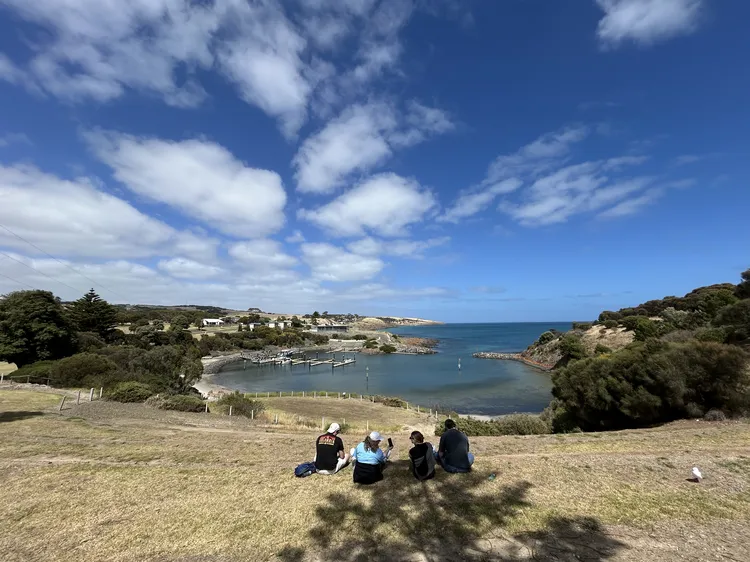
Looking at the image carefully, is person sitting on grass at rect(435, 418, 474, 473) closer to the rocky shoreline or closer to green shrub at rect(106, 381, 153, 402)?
green shrub at rect(106, 381, 153, 402)

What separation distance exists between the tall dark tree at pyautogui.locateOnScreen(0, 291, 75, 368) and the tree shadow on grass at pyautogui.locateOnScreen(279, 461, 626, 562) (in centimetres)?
3940

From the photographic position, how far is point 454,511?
6121 mm

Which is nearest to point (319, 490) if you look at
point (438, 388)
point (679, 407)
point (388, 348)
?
point (679, 407)

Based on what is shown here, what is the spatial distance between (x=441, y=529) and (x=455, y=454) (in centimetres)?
244

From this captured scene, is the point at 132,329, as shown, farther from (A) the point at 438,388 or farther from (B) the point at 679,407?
(B) the point at 679,407

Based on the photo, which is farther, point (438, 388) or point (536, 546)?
point (438, 388)

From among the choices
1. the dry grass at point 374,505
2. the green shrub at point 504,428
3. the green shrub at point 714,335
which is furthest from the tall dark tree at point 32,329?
the green shrub at point 714,335

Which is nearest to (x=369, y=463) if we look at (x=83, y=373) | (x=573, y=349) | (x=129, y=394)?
(x=129, y=394)

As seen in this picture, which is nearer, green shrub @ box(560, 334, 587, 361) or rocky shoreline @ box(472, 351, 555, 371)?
green shrub @ box(560, 334, 587, 361)

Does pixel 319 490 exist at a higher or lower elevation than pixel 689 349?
lower

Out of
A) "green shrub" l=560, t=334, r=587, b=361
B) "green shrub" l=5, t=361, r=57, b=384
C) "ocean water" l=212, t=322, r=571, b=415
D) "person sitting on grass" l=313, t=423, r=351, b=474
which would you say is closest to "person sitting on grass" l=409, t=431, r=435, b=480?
"person sitting on grass" l=313, t=423, r=351, b=474

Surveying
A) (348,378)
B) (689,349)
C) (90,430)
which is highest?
(689,349)

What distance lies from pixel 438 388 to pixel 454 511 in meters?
43.5

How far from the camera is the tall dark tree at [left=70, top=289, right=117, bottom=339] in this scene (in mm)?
58406
